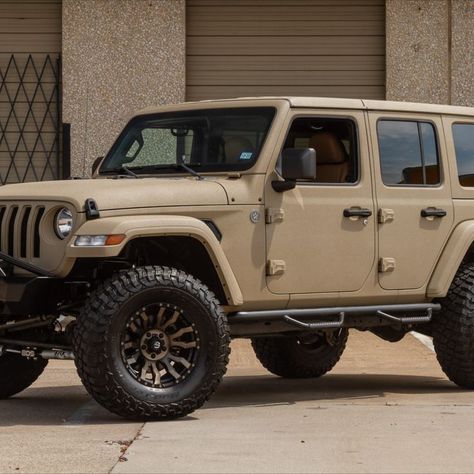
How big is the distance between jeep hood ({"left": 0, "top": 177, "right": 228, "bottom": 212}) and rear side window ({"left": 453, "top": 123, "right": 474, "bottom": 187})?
2.07 metres

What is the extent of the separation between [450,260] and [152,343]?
2.35 metres

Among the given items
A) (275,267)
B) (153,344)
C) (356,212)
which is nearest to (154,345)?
(153,344)

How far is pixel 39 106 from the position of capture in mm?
15508

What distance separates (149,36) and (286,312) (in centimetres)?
744

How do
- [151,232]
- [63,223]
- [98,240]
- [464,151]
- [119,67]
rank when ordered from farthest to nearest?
1. [119,67]
2. [464,151]
3. [63,223]
4. [151,232]
5. [98,240]

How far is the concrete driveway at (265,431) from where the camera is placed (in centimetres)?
643

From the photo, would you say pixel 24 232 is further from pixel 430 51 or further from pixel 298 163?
pixel 430 51

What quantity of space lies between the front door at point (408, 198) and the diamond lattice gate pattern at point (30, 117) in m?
6.82

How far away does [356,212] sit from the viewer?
28.9 feet

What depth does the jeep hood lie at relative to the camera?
780 cm

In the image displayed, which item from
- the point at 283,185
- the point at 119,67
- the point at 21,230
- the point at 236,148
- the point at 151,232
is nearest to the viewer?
the point at 151,232

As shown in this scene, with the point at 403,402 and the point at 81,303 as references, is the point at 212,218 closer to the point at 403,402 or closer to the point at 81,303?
the point at 81,303

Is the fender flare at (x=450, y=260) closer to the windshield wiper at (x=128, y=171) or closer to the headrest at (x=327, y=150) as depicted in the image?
the headrest at (x=327, y=150)

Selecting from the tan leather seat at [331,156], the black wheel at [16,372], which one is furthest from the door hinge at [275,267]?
the black wheel at [16,372]
